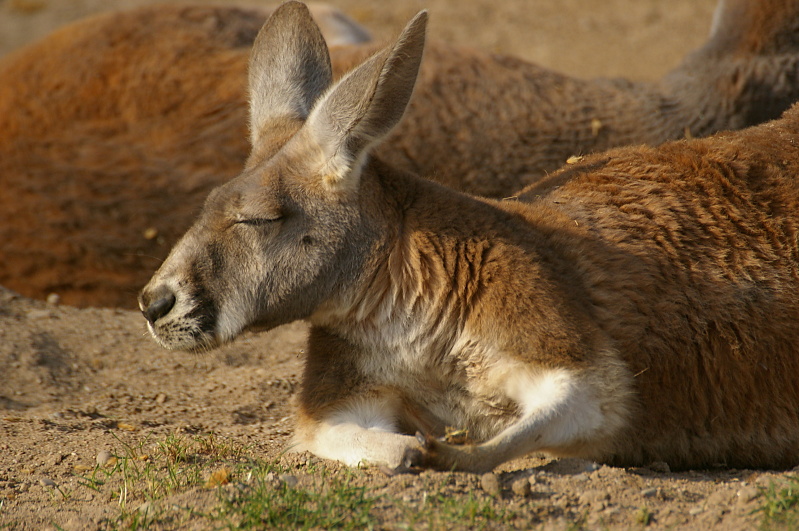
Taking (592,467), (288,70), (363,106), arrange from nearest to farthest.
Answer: (592,467) → (363,106) → (288,70)

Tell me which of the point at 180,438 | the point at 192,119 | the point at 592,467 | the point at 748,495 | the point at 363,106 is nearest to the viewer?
the point at 748,495

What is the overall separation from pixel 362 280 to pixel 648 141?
313 centimetres

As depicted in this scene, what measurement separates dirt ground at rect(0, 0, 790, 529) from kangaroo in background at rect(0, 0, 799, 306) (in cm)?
44

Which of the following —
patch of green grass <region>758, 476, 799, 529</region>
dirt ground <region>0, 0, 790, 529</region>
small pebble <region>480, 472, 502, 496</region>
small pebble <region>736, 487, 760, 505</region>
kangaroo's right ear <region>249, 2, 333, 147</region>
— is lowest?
dirt ground <region>0, 0, 790, 529</region>

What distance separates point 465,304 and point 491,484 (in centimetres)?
74

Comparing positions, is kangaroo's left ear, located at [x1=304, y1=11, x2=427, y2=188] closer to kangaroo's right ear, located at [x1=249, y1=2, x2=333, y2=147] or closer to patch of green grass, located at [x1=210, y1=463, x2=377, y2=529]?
kangaroo's right ear, located at [x1=249, y1=2, x2=333, y2=147]

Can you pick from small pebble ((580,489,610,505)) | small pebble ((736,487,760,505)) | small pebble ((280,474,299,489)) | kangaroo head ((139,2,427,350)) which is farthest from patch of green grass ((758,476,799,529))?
kangaroo head ((139,2,427,350))

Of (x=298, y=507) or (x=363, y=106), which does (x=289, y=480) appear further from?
(x=363, y=106)

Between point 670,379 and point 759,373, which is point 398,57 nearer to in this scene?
point 670,379

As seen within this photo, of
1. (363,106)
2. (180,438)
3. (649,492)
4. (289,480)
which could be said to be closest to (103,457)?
(180,438)

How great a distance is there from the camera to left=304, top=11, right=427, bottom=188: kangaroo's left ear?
11.5ft

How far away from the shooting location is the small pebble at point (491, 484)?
3.16 meters

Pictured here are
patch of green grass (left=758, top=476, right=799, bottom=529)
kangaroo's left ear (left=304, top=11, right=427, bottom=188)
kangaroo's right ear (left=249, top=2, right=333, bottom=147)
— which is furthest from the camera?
kangaroo's right ear (left=249, top=2, right=333, bottom=147)

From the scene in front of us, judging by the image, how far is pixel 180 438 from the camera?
4141mm
